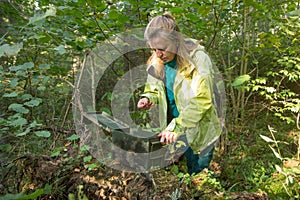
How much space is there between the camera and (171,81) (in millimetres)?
1946

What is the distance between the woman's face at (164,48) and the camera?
1627mm

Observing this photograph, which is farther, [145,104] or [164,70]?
[164,70]

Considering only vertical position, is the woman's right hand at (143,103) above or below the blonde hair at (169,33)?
below

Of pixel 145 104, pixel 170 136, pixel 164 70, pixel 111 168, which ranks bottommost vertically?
pixel 111 168

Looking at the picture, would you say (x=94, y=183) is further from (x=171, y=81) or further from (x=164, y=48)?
(x=164, y=48)

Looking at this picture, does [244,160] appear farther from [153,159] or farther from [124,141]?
[124,141]

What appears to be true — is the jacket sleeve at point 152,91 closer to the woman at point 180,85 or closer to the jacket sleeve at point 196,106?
the woman at point 180,85

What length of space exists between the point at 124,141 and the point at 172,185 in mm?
510

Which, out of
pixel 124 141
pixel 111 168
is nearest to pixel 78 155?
pixel 111 168

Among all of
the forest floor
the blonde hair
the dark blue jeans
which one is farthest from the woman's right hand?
the dark blue jeans

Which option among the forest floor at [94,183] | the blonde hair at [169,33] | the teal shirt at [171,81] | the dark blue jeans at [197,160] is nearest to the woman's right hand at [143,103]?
the teal shirt at [171,81]

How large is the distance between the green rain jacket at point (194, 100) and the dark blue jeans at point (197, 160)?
14 cm

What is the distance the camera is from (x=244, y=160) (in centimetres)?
307

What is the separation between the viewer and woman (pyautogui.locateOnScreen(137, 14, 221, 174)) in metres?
1.61
